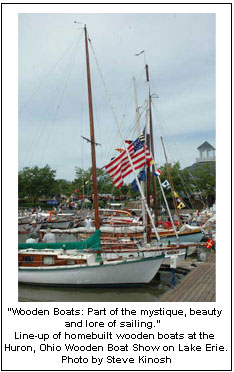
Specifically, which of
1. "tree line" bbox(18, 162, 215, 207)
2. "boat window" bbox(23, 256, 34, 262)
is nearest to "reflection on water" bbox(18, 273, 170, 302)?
"boat window" bbox(23, 256, 34, 262)

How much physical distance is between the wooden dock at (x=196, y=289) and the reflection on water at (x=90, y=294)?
201cm

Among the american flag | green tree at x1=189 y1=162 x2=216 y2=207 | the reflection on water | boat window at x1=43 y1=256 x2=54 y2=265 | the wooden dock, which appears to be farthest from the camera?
green tree at x1=189 y1=162 x2=216 y2=207

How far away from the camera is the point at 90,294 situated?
Result: 14195mm

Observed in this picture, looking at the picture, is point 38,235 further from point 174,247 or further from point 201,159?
point 201,159

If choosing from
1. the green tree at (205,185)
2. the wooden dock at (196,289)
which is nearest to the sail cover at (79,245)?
the wooden dock at (196,289)

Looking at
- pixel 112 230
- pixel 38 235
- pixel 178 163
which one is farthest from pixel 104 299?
pixel 178 163

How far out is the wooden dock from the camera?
10.3 meters

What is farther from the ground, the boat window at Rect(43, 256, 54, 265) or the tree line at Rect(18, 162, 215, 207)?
the tree line at Rect(18, 162, 215, 207)

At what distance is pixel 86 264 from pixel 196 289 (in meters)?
5.31

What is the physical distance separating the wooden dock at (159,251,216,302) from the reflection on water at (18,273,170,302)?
6.59ft

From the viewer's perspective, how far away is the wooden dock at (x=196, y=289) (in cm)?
1032

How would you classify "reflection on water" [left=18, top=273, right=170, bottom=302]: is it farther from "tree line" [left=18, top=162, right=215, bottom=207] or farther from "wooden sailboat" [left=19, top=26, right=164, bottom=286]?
"tree line" [left=18, top=162, right=215, bottom=207]

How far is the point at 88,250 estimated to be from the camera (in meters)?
14.3

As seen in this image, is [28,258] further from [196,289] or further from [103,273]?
[196,289]
